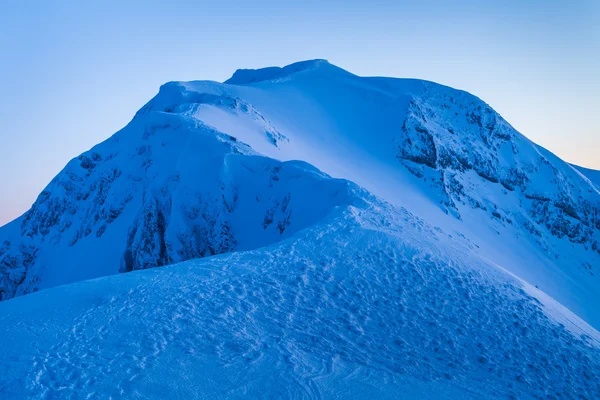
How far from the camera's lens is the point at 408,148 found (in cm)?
4294

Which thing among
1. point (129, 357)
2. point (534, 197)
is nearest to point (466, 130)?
point (534, 197)

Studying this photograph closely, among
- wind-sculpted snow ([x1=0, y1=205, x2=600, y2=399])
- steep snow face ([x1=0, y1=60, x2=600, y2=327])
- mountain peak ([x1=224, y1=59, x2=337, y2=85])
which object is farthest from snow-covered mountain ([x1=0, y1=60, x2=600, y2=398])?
mountain peak ([x1=224, y1=59, x2=337, y2=85])

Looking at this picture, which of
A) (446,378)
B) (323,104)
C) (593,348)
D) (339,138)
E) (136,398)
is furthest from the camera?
(323,104)

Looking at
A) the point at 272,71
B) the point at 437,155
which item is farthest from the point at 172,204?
the point at 272,71

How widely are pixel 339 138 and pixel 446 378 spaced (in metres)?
33.4

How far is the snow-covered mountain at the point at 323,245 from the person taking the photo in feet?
28.2

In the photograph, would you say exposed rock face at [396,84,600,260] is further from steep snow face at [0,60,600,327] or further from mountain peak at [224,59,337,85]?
mountain peak at [224,59,337,85]

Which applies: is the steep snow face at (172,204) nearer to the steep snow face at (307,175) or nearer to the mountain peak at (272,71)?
the steep snow face at (307,175)

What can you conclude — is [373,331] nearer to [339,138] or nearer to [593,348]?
[593,348]

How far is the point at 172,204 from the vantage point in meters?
23.0

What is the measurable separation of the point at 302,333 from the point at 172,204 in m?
15.4

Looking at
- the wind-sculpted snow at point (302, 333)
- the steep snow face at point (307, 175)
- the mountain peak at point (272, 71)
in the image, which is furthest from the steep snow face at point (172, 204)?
the mountain peak at point (272, 71)

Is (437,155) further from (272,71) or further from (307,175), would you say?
(307,175)

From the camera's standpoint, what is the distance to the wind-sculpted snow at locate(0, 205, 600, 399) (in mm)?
7590
